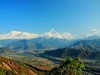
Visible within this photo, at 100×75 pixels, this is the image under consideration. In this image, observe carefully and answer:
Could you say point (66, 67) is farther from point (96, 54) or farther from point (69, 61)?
point (96, 54)

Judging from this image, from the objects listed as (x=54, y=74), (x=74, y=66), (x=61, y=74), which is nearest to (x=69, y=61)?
(x=74, y=66)

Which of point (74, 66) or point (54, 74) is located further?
point (54, 74)

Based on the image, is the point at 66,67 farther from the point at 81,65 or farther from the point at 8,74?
the point at 8,74

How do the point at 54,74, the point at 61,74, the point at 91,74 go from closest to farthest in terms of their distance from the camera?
1. the point at 61,74
2. the point at 54,74
3. the point at 91,74

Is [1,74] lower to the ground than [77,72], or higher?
higher

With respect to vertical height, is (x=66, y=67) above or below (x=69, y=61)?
below

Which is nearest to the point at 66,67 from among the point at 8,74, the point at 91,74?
the point at 8,74

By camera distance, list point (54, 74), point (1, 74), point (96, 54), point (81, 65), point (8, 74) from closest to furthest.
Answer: point (1, 74)
point (8, 74)
point (81, 65)
point (54, 74)
point (96, 54)

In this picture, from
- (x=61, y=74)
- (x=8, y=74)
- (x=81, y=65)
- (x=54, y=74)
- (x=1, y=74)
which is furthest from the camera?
(x=54, y=74)

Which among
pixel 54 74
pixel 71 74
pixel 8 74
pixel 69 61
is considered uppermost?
pixel 69 61
